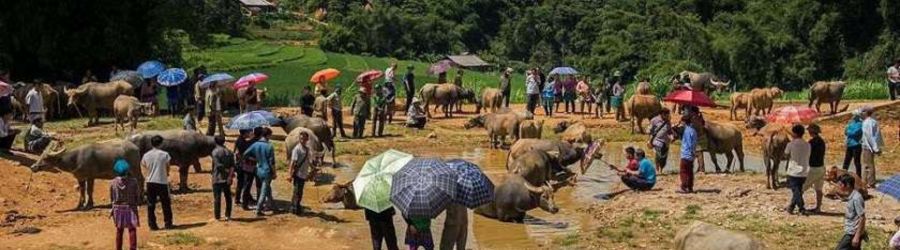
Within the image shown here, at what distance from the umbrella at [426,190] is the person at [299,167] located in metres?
4.70

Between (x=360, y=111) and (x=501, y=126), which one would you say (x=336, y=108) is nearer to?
(x=360, y=111)

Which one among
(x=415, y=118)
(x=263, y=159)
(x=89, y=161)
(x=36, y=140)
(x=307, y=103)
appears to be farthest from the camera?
(x=415, y=118)

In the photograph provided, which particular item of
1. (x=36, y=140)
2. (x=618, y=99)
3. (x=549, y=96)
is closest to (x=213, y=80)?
(x=36, y=140)

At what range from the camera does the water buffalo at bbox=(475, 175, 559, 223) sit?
52.9ft

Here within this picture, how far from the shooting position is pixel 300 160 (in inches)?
631

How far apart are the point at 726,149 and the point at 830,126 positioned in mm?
10212

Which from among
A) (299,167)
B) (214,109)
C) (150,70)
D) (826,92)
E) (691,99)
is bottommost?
(299,167)

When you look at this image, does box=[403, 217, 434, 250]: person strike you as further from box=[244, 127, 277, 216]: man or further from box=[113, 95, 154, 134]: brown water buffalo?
box=[113, 95, 154, 134]: brown water buffalo

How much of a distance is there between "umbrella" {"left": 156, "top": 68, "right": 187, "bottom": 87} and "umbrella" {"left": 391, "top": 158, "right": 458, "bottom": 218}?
17.8 meters

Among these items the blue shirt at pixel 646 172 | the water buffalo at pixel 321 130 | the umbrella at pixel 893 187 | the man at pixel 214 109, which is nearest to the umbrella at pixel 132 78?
the man at pixel 214 109

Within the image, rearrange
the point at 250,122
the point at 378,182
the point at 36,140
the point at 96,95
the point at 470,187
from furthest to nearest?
the point at 96,95 → the point at 36,140 → the point at 250,122 → the point at 378,182 → the point at 470,187

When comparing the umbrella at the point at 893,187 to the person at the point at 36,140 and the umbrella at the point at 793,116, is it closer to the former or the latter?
the umbrella at the point at 793,116

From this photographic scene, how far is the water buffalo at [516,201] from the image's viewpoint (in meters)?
16.1

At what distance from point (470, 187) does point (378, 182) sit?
125cm
